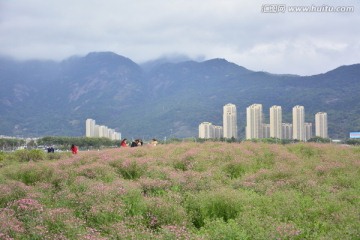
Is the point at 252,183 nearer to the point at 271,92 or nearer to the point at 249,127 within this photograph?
the point at 249,127

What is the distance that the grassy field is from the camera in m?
7.07

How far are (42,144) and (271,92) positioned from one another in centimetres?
13460

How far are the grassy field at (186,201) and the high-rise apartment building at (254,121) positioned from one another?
89.6 metres

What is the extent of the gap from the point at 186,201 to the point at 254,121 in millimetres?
98205

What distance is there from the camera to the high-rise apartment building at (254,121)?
105 metres

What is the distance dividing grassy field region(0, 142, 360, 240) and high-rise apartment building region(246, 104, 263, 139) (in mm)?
89624

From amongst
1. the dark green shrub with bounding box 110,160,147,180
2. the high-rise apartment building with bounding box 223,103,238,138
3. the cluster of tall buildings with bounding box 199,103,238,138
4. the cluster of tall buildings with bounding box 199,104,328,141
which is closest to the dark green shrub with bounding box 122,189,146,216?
the dark green shrub with bounding box 110,160,147,180

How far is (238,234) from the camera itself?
681 cm

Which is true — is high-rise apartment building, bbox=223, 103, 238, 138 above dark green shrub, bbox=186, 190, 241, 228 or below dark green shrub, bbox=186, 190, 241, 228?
below

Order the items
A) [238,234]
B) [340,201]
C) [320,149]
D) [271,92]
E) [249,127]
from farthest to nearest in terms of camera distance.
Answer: [271,92] < [249,127] < [320,149] < [340,201] < [238,234]

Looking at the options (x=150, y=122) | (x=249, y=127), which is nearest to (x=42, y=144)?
(x=249, y=127)

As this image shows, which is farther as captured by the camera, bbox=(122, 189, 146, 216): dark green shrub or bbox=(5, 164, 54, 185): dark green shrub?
bbox=(5, 164, 54, 185): dark green shrub

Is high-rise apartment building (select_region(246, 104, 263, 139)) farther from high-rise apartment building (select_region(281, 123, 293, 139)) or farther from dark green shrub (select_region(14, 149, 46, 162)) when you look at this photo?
dark green shrub (select_region(14, 149, 46, 162))

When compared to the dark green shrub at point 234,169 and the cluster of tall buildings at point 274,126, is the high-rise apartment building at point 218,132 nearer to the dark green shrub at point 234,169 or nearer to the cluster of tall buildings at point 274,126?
the cluster of tall buildings at point 274,126
